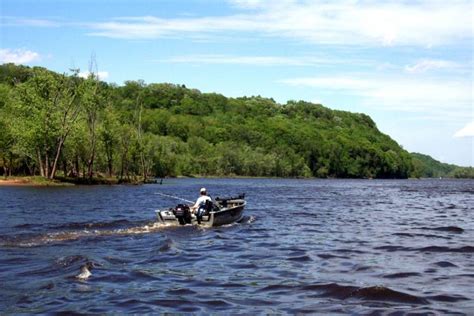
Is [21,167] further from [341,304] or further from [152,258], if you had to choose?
[341,304]

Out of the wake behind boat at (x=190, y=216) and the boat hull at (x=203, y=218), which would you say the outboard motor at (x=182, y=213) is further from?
the boat hull at (x=203, y=218)

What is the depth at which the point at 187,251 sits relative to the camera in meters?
22.0

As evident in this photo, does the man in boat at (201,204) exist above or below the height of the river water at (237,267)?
above

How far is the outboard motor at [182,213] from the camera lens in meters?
29.7

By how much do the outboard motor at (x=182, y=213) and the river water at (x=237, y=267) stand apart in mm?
823

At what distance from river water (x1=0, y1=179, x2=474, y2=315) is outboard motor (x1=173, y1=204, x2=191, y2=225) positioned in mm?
823

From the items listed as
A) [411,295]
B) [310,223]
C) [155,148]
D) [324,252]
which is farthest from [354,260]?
[155,148]

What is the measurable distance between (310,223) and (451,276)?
55.5 feet

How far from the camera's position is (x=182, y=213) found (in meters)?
A: 29.7

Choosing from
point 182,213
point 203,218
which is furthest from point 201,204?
point 182,213

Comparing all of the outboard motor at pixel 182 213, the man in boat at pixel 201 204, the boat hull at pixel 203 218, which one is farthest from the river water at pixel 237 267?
the man in boat at pixel 201 204

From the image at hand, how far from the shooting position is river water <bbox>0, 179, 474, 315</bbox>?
13.4 metres

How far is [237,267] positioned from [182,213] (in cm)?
1177

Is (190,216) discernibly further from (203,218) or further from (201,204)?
(201,204)
